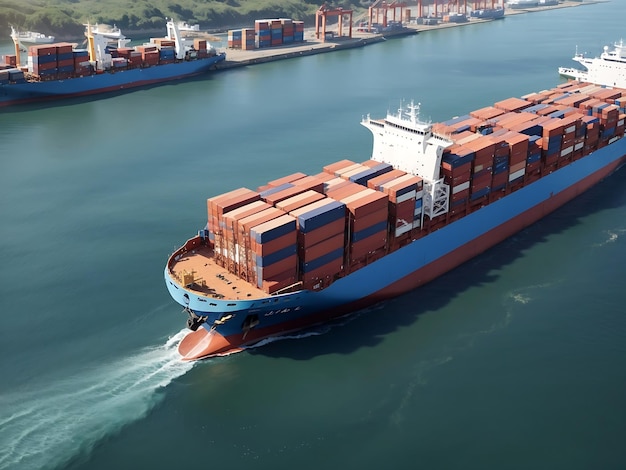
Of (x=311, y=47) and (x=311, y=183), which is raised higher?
(x=311, y=47)

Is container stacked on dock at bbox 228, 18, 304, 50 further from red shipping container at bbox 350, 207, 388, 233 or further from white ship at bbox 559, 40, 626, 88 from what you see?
red shipping container at bbox 350, 207, 388, 233

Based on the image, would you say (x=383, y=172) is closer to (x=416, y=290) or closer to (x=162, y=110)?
(x=416, y=290)

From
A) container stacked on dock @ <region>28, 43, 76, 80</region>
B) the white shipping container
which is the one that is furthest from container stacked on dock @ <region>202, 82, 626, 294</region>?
container stacked on dock @ <region>28, 43, 76, 80</region>

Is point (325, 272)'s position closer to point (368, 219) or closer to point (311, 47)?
point (368, 219)

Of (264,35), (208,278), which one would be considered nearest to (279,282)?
(208,278)

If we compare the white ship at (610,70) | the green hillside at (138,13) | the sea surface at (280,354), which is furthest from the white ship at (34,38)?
the white ship at (610,70)

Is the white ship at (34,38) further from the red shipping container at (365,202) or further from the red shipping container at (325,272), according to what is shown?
the red shipping container at (325,272)

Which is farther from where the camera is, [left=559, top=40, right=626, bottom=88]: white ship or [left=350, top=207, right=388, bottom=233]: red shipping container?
[left=559, top=40, right=626, bottom=88]: white ship
